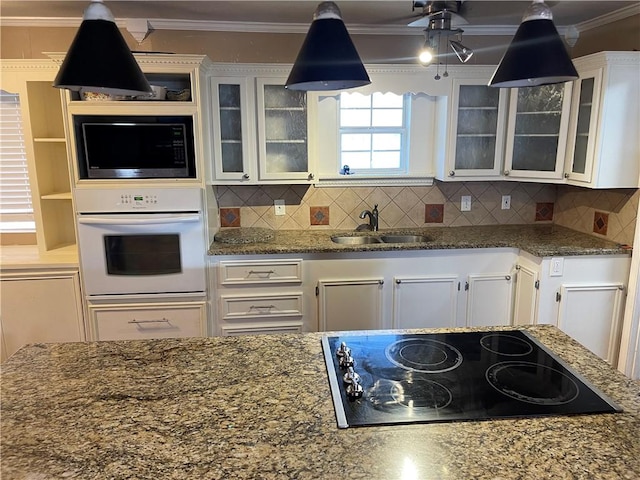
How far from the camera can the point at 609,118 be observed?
2732 mm

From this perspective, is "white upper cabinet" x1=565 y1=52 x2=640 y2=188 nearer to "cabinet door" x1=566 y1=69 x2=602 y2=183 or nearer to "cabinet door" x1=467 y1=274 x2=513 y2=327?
"cabinet door" x1=566 y1=69 x2=602 y2=183

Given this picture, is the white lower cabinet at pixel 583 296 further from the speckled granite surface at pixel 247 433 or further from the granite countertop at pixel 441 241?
the speckled granite surface at pixel 247 433

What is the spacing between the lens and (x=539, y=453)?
0.99 metres

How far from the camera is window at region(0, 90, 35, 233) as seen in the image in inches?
126

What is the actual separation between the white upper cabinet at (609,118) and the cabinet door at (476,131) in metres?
0.52

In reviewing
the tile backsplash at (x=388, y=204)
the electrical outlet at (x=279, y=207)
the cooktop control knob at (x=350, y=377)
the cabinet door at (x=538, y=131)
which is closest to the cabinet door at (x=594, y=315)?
the cabinet door at (x=538, y=131)

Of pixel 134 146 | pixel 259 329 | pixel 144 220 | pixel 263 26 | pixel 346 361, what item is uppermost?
pixel 263 26

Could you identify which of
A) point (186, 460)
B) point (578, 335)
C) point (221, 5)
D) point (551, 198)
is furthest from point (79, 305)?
point (551, 198)

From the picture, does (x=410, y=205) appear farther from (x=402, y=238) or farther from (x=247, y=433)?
(x=247, y=433)

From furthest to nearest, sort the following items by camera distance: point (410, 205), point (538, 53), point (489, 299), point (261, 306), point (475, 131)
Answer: point (410, 205), point (475, 131), point (489, 299), point (261, 306), point (538, 53)

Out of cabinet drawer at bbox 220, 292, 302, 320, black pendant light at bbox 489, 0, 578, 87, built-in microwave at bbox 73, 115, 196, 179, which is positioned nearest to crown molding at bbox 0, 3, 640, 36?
built-in microwave at bbox 73, 115, 196, 179

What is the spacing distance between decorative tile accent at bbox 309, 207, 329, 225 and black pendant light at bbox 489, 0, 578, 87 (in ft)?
6.98

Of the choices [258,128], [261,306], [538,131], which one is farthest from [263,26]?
[538,131]

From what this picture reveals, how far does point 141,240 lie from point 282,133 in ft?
3.78
